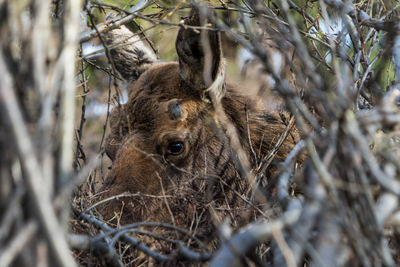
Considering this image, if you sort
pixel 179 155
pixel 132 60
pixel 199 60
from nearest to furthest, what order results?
pixel 179 155, pixel 199 60, pixel 132 60

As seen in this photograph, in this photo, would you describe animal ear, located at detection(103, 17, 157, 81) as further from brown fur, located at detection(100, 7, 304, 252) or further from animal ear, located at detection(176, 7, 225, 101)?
animal ear, located at detection(176, 7, 225, 101)

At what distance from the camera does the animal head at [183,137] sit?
12.4 feet

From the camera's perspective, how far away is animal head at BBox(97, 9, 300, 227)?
3.78 meters

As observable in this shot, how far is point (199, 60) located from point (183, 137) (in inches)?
31.4

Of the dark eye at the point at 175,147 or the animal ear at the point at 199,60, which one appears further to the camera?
the dark eye at the point at 175,147

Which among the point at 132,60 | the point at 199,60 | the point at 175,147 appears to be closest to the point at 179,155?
the point at 175,147

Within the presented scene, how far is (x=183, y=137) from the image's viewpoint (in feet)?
13.8

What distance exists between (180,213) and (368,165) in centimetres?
219

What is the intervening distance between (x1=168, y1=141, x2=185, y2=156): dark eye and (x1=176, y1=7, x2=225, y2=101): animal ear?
0.58 m

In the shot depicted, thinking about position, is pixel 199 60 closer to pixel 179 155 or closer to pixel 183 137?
pixel 183 137

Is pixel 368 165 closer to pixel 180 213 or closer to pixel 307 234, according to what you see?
pixel 307 234

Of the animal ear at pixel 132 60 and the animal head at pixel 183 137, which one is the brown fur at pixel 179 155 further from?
the animal ear at pixel 132 60

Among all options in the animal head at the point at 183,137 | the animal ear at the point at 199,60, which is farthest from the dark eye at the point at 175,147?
the animal ear at the point at 199,60

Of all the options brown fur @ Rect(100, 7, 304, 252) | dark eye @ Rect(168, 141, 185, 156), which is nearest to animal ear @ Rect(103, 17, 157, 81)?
brown fur @ Rect(100, 7, 304, 252)
